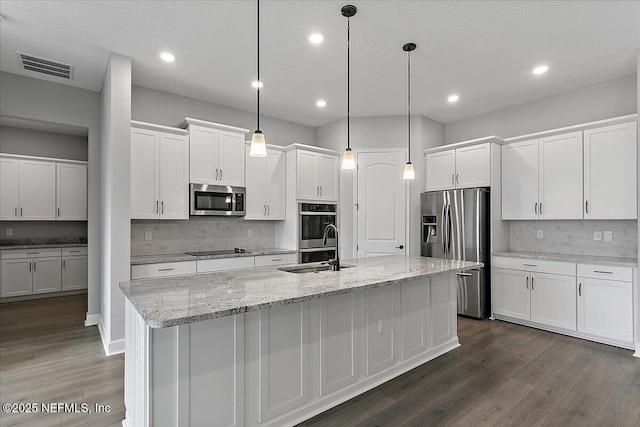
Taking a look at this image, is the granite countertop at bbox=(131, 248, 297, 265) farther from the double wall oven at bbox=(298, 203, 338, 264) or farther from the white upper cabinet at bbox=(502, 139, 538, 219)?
the white upper cabinet at bbox=(502, 139, 538, 219)

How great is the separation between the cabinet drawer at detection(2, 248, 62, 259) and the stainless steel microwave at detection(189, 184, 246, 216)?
3.47 m

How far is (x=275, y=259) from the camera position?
473 cm

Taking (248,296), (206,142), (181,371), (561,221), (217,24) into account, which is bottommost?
(181,371)

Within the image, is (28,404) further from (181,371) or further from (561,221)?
(561,221)

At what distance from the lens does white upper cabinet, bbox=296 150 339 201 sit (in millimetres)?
5086

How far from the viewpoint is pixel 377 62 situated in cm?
364

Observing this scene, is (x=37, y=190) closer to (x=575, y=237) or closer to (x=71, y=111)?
(x=71, y=111)

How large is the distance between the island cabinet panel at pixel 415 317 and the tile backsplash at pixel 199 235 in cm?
286

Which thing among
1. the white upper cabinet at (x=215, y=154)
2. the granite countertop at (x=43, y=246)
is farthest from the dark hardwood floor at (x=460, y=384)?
the white upper cabinet at (x=215, y=154)

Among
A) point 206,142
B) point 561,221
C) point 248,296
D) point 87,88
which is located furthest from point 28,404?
point 561,221

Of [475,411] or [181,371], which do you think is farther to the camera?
[475,411]

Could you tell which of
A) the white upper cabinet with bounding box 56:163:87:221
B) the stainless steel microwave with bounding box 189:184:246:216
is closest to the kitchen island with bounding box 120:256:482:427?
the stainless steel microwave with bounding box 189:184:246:216

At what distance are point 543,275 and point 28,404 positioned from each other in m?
5.23

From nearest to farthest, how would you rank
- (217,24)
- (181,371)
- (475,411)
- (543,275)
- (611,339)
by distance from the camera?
(181,371)
(475,411)
(217,24)
(611,339)
(543,275)
